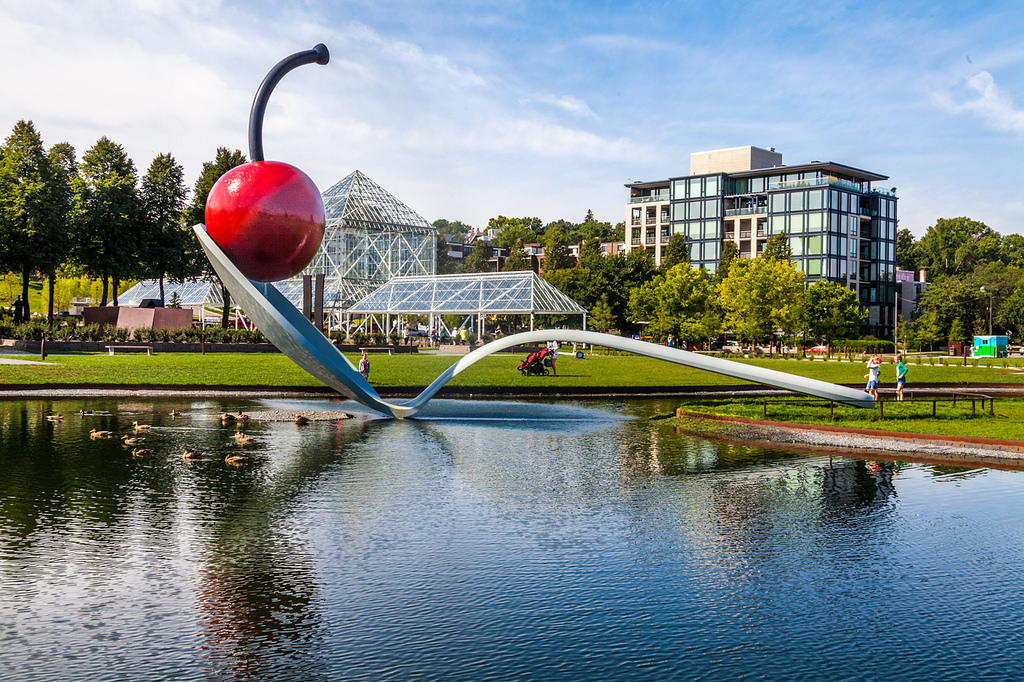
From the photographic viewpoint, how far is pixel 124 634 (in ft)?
26.8

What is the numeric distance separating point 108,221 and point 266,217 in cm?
4150

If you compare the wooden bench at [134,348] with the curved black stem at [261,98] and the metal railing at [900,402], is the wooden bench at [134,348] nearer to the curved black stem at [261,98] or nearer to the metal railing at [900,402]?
the curved black stem at [261,98]

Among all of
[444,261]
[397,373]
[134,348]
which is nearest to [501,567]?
[397,373]

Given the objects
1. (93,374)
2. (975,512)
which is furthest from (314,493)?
(93,374)

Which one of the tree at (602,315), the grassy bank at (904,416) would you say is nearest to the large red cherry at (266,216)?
the grassy bank at (904,416)

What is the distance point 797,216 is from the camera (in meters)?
94.6

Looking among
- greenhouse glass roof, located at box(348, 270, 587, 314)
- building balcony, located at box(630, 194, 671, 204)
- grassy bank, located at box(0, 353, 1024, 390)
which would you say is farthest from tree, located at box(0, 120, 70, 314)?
building balcony, located at box(630, 194, 671, 204)

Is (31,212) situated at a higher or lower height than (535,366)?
higher

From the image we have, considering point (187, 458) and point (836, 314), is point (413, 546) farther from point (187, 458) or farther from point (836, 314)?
point (836, 314)

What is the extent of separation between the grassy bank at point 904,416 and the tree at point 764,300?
3330 centimetres

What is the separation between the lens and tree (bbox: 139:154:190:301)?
5994cm

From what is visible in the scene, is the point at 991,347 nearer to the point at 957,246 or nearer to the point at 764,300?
the point at 764,300

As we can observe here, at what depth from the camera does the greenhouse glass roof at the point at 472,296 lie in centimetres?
6775

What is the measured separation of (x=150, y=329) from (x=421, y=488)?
41.6 metres
